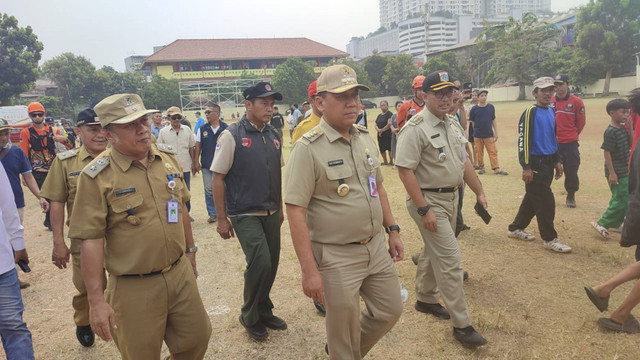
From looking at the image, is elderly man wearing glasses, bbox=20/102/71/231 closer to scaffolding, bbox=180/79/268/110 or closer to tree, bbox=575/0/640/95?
scaffolding, bbox=180/79/268/110

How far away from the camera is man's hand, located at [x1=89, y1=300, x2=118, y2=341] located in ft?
7.33

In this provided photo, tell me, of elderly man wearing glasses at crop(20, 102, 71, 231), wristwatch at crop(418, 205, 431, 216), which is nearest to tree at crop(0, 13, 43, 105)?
elderly man wearing glasses at crop(20, 102, 71, 231)

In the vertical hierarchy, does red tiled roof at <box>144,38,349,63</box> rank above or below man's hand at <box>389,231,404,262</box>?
above

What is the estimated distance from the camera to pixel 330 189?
2652mm

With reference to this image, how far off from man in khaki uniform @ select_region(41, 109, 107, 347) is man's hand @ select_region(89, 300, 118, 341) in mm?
1324

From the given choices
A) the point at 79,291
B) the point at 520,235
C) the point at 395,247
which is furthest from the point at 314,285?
the point at 520,235

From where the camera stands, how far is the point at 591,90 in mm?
44625

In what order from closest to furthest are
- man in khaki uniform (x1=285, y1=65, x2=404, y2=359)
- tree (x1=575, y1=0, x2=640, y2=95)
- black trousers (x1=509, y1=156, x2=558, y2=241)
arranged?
man in khaki uniform (x1=285, y1=65, x2=404, y2=359) < black trousers (x1=509, y1=156, x2=558, y2=241) < tree (x1=575, y1=0, x2=640, y2=95)

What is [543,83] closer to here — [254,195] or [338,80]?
[338,80]

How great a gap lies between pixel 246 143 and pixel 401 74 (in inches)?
2339

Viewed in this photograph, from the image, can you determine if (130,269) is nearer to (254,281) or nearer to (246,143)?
(254,281)

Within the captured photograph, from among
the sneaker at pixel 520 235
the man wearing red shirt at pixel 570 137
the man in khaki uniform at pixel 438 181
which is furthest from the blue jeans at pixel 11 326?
the man wearing red shirt at pixel 570 137

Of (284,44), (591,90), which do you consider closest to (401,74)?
(591,90)

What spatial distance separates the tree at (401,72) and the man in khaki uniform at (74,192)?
190 ft
